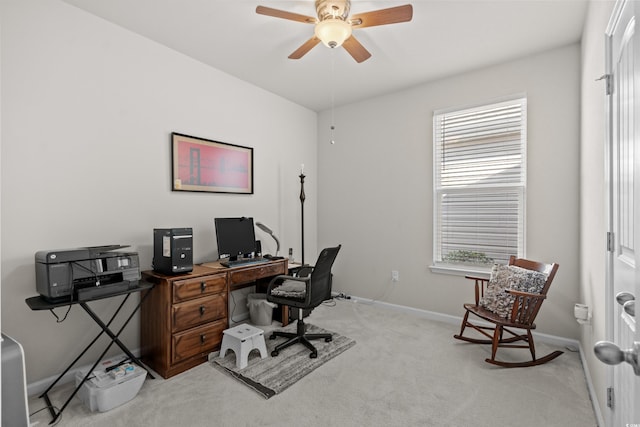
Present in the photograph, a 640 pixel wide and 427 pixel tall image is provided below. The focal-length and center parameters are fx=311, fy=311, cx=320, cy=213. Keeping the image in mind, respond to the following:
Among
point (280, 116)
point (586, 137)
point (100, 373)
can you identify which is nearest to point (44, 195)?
point (100, 373)

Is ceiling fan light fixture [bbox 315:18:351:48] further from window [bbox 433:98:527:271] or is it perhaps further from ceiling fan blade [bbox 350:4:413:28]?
window [bbox 433:98:527:271]

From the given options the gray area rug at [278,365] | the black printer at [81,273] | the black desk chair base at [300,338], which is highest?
the black printer at [81,273]

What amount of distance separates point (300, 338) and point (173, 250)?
1.37 m

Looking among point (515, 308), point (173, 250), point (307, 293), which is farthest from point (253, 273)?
point (515, 308)

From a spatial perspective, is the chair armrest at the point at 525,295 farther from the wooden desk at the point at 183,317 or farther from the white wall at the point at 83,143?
the white wall at the point at 83,143

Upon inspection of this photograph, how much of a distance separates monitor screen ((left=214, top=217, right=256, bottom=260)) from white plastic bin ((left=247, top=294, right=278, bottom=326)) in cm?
55

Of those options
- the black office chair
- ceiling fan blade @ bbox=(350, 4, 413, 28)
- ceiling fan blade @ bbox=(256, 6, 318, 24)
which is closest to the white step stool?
the black office chair

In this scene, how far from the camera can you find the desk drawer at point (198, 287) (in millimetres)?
2457

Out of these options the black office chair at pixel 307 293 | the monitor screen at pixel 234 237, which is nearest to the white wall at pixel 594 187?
the black office chair at pixel 307 293

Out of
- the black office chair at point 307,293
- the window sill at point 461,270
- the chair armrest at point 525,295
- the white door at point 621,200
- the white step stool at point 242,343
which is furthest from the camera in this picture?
the window sill at point 461,270

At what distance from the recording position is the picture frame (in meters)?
3.03

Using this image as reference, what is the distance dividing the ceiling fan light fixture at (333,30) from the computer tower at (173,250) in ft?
5.98

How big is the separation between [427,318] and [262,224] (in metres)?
2.27

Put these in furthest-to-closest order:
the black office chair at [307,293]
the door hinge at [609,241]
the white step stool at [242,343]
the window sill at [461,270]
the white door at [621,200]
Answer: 1. the window sill at [461,270]
2. the black office chair at [307,293]
3. the white step stool at [242,343]
4. the door hinge at [609,241]
5. the white door at [621,200]
